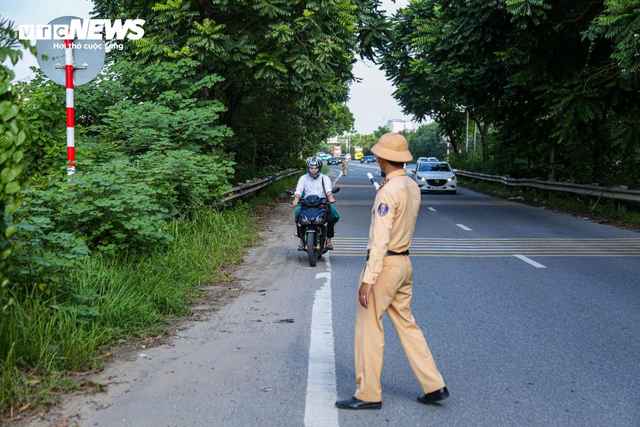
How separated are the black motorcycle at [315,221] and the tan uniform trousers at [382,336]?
5963 mm

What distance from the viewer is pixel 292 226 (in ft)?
54.0

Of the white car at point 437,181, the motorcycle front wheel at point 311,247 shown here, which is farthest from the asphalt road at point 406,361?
the white car at point 437,181

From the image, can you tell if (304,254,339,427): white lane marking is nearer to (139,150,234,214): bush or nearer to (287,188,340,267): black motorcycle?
(287,188,340,267): black motorcycle

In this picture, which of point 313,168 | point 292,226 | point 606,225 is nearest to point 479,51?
point 606,225

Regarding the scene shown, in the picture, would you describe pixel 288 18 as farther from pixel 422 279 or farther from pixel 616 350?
pixel 616 350

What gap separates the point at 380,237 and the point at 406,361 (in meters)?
1.60

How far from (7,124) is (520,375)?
394cm

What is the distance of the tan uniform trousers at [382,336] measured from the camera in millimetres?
4461

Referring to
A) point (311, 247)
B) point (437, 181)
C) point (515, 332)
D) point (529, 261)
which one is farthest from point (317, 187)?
point (437, 181)

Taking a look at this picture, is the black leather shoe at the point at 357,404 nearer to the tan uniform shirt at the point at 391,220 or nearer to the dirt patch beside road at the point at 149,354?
the tan uniform shirt at the point at 391,220

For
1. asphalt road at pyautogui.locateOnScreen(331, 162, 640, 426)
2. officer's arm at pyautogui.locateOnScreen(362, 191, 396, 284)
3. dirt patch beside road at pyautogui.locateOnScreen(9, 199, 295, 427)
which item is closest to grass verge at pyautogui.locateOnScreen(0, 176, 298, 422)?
dirt patch beside road at pyautogui.locateOnScreen(9, 199, 295, 427)

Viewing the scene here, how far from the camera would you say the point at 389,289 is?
448 centimetres

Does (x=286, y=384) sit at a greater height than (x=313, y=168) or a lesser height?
lesser

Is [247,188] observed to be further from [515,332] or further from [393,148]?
[393,148]
